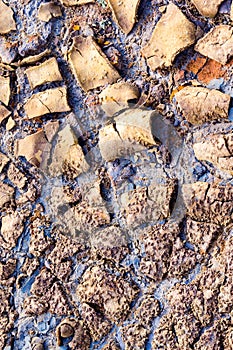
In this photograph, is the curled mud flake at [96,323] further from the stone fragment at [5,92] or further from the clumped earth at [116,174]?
the stone fragment at [5,92]

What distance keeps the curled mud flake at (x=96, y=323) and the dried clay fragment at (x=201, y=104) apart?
35 centimetres

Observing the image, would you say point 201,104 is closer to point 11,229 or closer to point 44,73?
point 44,73

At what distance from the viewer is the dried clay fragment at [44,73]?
1105 mm

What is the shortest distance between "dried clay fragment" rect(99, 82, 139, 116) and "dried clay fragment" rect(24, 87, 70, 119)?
2.8 inches

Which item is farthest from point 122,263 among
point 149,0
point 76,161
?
point 149,0

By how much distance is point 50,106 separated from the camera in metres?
1.10

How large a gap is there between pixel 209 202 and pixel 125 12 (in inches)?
13.6

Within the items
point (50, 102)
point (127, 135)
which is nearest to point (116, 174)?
point (127, 135)

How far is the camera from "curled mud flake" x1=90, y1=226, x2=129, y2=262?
3.50 feet

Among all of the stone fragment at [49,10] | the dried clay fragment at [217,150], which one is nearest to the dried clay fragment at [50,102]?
the stone fragment at [49,10]

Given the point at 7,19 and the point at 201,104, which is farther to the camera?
the point at 7,19

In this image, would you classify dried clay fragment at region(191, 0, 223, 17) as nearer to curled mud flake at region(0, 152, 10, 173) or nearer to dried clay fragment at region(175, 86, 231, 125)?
dried clay fragment at region(175, 86, 231, 125)

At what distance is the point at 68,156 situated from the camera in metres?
1.10

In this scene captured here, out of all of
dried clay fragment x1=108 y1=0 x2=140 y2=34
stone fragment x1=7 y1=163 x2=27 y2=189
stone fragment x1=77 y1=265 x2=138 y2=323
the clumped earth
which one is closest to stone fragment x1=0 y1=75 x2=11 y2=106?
the clumped earth
